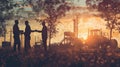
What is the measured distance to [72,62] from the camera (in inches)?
902

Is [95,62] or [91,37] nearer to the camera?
[95,62]

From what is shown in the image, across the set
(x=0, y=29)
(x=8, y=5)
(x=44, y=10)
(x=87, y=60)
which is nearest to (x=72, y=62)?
(x=87, y=60)

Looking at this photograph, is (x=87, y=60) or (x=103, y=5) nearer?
(x=87, y=60)

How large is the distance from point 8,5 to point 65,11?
435 inches

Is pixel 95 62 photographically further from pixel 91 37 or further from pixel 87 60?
pixel 91 37

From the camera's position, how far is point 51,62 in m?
22.8

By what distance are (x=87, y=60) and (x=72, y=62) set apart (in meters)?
1.00

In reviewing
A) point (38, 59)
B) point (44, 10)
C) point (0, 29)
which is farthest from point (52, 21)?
point (38, 59)

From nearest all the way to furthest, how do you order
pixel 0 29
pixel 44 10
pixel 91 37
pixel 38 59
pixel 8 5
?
pixel 38 59 → pixel 91 37 → pixel 8 5 → pixel 44 10 → pixel 0 29

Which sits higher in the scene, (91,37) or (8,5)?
(8,5)

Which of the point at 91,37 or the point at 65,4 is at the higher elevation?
the point at 65,4

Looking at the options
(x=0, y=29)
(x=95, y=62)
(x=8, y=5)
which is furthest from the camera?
(x=0, y=29)

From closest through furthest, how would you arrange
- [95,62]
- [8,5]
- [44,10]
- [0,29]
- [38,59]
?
[95,62], [38,59], [8,5], [44,10], [0,29]

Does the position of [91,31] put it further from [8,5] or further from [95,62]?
[95,62]
